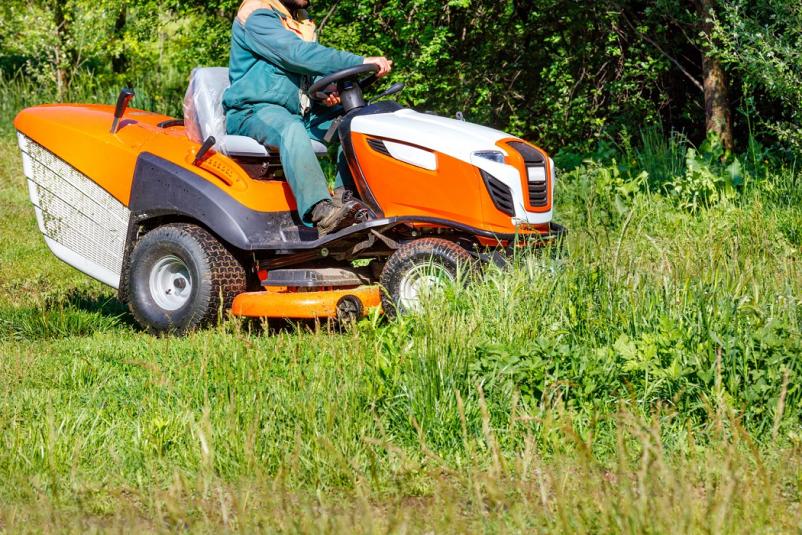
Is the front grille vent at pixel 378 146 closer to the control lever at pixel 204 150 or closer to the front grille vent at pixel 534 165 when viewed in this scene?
the front grille vent at pixel 534 165

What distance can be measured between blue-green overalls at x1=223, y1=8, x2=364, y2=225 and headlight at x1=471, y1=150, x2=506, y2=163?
29.7 inches

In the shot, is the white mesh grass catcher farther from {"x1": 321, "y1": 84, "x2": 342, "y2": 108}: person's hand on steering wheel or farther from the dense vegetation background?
{"x1": 321, "y1": 84, "x2": 342, "y2": 108}: person's hand on steering wheel

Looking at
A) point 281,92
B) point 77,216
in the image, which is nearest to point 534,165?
point 281,92

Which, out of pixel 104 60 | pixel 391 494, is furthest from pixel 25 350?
pixel 104 60

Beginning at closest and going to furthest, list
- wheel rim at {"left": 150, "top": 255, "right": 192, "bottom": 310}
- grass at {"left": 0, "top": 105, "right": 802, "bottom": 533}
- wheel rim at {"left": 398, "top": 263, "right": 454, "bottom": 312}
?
grass at {"left": 0, "top": 105, "right": 802, "bottom": 533}
wheel rim at {"left": 398, "top": 263, "right": 454, "bottom": 312}
wheel rim at {"left": 150, "top": 255, "right": 192, "bottom": 310}

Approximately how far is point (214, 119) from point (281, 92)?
419mm

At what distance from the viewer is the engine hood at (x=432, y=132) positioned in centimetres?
508

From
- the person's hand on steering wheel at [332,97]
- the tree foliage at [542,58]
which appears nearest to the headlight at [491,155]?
the person's hand on steering wheel at [332,97]

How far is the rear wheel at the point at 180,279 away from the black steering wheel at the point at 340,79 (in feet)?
2.89

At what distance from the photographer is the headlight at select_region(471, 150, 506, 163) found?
5047mm

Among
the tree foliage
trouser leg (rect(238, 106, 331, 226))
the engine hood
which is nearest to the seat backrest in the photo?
trouser leg (rect(238, 106, 331, 226))

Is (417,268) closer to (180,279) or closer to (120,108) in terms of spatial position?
(180,279)

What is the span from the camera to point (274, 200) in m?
5.54

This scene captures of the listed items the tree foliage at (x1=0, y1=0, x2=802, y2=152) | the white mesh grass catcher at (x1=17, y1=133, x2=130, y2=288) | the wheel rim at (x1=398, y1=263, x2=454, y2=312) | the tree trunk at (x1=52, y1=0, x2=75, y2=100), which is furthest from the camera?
the tree trunk at (x1=52, y1=0, x2=75, y2=100)
